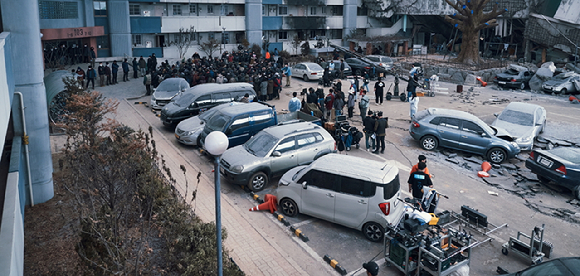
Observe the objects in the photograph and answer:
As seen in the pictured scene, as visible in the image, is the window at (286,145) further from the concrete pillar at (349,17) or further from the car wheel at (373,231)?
the concrete pillar at (349,17)

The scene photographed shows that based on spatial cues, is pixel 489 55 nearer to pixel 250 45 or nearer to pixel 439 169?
pixel 250 45

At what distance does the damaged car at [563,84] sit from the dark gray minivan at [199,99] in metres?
19.3

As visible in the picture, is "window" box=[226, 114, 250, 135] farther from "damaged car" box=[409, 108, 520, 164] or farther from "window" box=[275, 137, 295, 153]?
"damaged car" box=[409, 108, 520, 164]

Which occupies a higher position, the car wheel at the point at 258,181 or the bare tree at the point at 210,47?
the bare tree at the point at 210,47

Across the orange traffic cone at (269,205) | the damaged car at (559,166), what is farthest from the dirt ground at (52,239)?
the damaged car at (559,166)

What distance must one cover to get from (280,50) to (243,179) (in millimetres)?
34237

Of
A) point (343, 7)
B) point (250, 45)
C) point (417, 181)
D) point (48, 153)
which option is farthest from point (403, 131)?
point (343, 7)

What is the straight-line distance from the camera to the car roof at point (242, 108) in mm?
15547

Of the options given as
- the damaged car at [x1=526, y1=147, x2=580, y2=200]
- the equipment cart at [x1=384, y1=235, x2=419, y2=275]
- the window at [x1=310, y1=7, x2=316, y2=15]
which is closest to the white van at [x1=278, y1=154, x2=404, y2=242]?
the equipment cart at [x1=384, y1=235, x2=419, y2=275]

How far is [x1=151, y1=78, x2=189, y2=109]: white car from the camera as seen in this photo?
21.2 meters

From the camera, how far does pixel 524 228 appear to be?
1116 cm

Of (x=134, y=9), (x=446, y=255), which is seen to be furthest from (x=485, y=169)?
(x=134, y=9)

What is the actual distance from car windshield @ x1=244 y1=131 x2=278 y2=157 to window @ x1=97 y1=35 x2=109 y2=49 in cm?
2487

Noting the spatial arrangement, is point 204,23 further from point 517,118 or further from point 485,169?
point 485,169
